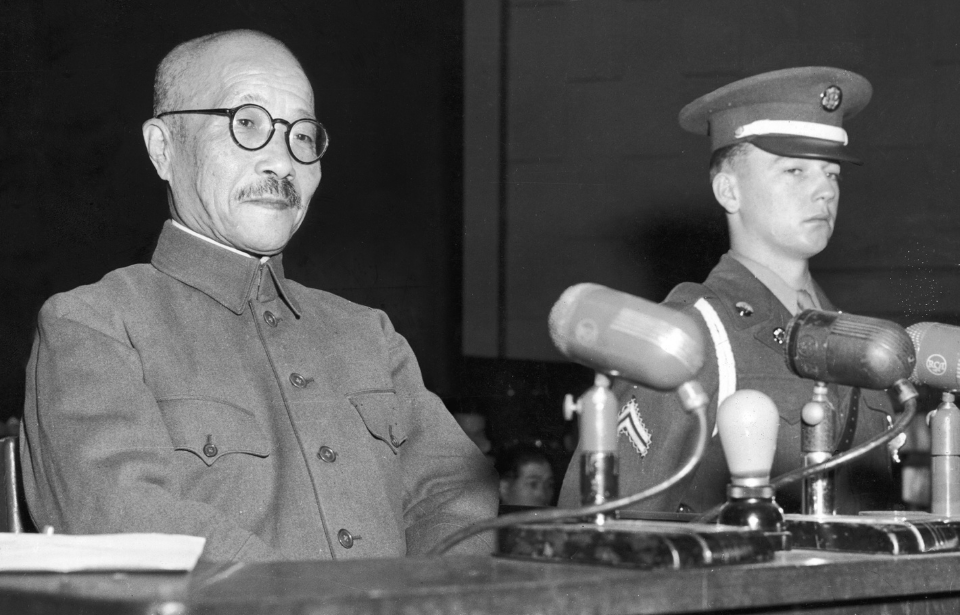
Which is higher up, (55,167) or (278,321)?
(55,167)

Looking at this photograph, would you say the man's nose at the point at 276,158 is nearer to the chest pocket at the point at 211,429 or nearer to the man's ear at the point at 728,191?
the chest pocket at the point at 211,429

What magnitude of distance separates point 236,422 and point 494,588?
38.0 inches

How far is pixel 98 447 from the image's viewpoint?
5.39 ft

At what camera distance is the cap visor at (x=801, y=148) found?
7.97 ft

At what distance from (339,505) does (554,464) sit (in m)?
1.59

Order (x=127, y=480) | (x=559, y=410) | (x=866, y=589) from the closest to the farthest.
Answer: (x=866, y=589), (x=127, y=480), (x=559, y=410)

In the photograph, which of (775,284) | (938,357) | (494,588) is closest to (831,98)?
(775,284)

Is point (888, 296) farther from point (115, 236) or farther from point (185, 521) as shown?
point (185, 521)

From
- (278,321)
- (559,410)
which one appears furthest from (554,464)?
(278,321)

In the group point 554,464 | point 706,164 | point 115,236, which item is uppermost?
point 706,164

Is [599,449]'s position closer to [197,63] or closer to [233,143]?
[233,143]

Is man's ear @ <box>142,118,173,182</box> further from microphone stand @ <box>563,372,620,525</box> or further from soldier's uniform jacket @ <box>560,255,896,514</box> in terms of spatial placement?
microphone stand @ <box>563,372,620,525</box>

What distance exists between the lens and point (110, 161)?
328 cm

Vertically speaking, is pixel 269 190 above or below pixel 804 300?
above
